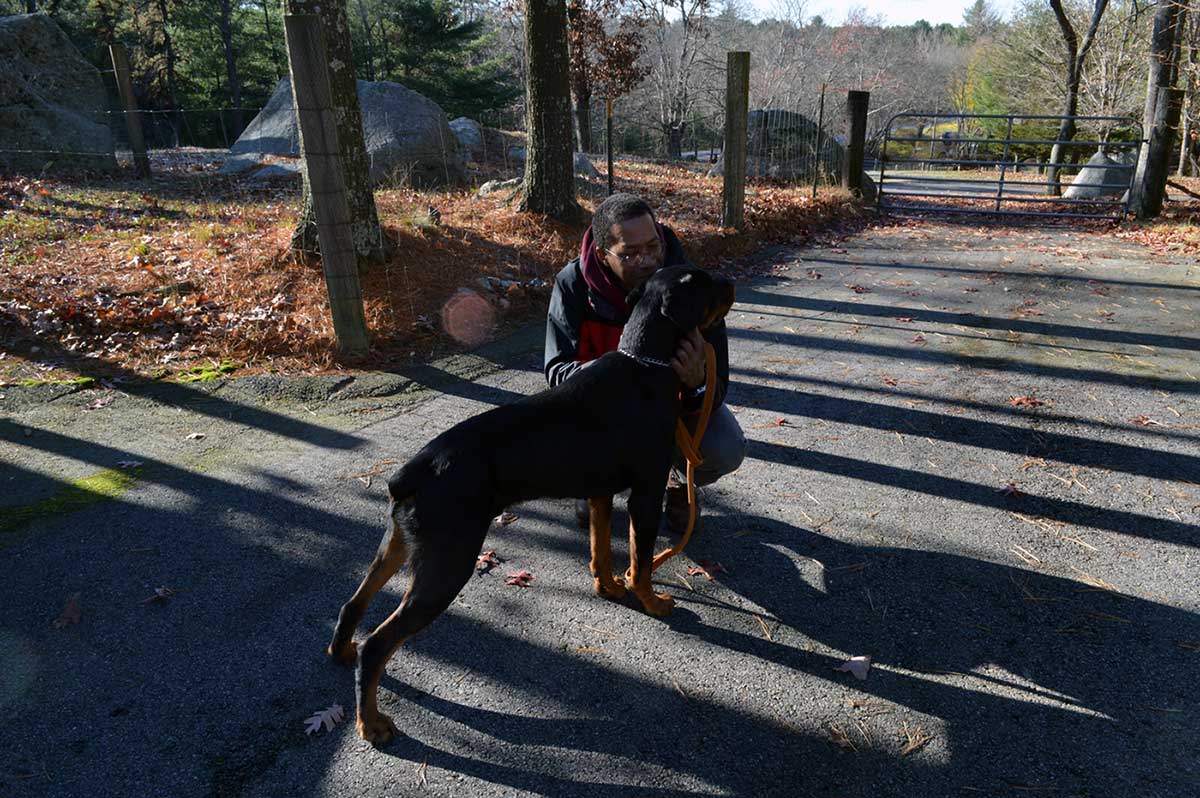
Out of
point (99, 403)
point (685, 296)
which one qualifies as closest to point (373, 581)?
point (685, 296)

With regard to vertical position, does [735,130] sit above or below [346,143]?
above

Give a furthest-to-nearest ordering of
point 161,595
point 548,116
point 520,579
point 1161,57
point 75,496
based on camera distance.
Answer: point 1161,57 < point 548,116 < point 75,496 < point 520,579 < point 161,595

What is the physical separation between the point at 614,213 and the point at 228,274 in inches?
203

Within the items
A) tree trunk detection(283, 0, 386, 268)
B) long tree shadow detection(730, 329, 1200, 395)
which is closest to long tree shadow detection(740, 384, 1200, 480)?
long tree shadow detection(730, 329, 1200, 395)

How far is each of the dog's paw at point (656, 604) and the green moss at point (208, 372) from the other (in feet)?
13.5

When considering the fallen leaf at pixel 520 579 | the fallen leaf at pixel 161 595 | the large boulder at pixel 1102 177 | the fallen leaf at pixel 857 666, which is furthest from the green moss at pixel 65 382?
the large boulder at pixel 1102 177

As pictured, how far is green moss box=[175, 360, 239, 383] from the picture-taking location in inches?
219

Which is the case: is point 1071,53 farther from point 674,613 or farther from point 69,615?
point 69,615

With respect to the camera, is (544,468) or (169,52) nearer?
(544,468)

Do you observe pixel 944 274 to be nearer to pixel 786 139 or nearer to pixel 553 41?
pixel 553 41

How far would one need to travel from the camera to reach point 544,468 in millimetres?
2506

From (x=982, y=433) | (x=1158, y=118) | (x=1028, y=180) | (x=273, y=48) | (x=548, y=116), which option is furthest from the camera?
(x=273, y=48)

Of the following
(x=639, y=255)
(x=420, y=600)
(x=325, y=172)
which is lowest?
(x=420, y=600)

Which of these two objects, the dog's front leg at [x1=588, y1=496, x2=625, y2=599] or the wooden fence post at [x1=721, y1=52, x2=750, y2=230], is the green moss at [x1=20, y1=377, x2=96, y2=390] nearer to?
the dog's front leg at [x1=588, y1=496, x2=625, y2=599]
